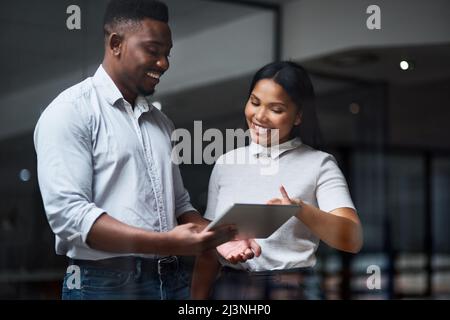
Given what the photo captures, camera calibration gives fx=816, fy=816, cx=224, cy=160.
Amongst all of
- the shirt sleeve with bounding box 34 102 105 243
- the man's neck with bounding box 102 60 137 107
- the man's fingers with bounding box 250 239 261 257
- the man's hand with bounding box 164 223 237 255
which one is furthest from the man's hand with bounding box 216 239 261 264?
the man's neck with bounding box 102 60 137 107

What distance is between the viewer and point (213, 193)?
285 cm

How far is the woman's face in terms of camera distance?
2854 mm

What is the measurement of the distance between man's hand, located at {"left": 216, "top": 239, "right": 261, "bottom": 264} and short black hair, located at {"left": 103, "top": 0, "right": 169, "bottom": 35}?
81cm

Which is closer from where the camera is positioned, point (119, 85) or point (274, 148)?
point (119, 85)

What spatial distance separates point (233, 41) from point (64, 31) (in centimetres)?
61

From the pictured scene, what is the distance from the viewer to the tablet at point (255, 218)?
8.45ft

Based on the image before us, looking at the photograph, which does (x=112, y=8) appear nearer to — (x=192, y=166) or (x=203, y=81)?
(x=203, y=81)

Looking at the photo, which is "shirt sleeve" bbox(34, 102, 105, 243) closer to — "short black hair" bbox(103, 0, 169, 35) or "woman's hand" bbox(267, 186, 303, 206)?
"short black hair" bbox(103, 0, 169, 35)

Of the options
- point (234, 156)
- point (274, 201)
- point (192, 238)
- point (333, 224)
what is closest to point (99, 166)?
point (192, 238)

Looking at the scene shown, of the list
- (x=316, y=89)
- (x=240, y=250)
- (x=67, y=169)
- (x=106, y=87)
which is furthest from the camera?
(x=316, y=89)

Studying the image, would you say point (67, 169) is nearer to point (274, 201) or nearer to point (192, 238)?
point (192, 238)

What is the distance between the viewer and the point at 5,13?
111 inches

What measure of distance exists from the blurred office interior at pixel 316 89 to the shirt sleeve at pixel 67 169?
91 millimetres

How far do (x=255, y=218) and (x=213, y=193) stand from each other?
263 millimetres
